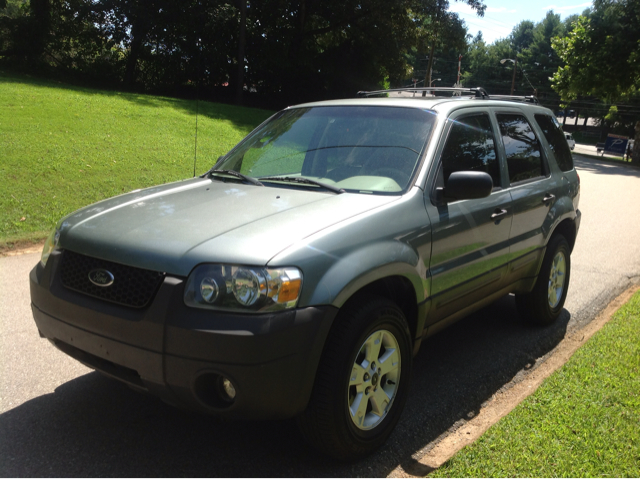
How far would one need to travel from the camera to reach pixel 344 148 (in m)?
3.97

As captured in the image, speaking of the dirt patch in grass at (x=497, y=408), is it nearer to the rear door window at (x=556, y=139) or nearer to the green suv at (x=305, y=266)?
the green suv at (x=305, y=266)

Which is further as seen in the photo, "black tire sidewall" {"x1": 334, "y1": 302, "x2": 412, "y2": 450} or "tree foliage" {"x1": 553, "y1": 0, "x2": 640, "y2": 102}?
"tree foliage" {"x1": 553, "y1": 0, "x2": 640, "y2": 102}

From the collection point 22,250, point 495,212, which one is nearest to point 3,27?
point 22,250

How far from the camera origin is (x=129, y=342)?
2.73 meters

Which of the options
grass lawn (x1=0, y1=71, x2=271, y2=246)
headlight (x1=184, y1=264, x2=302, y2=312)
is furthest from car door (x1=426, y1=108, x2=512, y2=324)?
grass lawn (x1=0, y1=71, x2=271, y2=246)

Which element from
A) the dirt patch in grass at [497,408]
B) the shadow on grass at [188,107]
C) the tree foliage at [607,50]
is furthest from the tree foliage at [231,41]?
the dirt patch in grass at [497,408]

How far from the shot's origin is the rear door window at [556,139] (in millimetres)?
5363

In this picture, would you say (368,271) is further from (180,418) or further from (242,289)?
(180,418)

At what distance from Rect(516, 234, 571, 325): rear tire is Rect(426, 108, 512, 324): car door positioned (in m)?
0.89

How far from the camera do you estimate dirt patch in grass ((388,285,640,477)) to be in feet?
10.3

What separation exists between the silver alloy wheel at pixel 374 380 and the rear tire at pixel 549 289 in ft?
7.84

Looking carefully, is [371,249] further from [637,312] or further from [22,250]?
[22,250]

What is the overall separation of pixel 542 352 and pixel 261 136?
9.50 ft

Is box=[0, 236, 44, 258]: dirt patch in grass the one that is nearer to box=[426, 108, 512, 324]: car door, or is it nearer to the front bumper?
the front bumper
